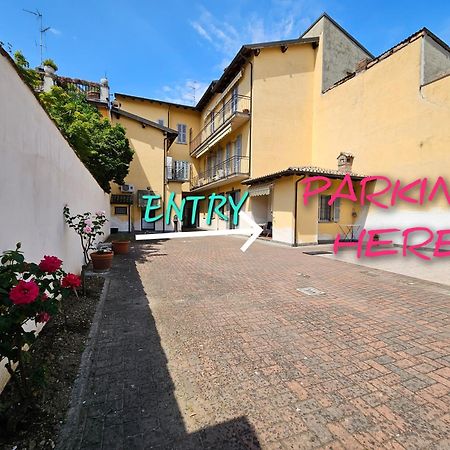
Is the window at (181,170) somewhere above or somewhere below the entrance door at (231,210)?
above

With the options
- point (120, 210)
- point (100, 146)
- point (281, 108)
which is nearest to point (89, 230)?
point (100, 146)

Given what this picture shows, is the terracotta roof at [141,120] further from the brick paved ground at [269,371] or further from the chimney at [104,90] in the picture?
the brick paved ground at [269,371]

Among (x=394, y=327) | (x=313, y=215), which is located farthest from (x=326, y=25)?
(x=394, y=327)

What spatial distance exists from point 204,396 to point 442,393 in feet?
7.21

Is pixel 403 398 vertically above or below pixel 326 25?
below

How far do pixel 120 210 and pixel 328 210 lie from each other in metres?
13.5

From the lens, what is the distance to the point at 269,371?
2.79 metres

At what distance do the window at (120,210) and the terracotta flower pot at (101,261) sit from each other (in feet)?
40.9

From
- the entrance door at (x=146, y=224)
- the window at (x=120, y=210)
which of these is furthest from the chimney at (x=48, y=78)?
the entrance door at (x=146, y=224)

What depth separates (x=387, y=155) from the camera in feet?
41.4

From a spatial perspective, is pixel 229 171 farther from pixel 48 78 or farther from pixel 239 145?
pixel 48 78

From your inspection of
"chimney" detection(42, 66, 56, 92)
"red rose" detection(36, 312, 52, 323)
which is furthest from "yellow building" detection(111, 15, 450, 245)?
"red rose" detection(36, 312, 52, 323)

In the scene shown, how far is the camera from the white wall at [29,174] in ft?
8.09

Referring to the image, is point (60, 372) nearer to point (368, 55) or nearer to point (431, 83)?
point (431, 83)
